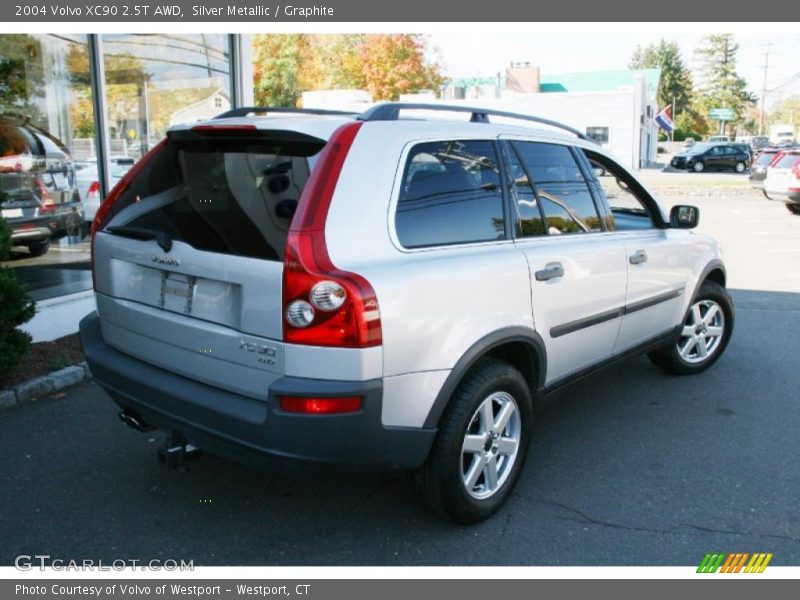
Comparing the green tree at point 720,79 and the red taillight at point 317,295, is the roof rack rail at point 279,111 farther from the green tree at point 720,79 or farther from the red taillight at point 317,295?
the green tree at point 720,79

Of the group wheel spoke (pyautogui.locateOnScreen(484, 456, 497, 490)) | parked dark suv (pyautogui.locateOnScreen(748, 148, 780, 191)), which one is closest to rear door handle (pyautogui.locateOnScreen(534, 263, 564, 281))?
wheel spoke (pyautogui.locateOnScreen(484, 456, 497, 490))

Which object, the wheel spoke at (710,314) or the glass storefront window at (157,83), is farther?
the glass storefront window at (157,83)

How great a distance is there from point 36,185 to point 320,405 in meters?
5.66

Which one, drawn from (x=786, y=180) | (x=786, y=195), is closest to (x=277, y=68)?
(x=786, y=180)

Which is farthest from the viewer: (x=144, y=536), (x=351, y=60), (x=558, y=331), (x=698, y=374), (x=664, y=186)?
(x=351, y=60)

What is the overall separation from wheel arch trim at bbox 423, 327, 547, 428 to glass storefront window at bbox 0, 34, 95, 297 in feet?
16.3

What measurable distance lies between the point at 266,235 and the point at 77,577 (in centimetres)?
164

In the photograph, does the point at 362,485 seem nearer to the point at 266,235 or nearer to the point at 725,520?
the point at 266,235

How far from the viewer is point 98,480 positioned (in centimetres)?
387

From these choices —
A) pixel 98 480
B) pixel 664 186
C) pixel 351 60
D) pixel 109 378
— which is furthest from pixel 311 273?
pixel 351 60

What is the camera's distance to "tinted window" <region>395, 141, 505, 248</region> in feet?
10.1

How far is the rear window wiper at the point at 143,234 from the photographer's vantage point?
10.4 ft

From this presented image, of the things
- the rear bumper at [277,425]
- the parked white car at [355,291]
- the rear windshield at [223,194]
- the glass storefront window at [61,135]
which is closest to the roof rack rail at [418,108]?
the parked white car at [355,291]

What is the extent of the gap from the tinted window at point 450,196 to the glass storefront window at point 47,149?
4831 millimetres
